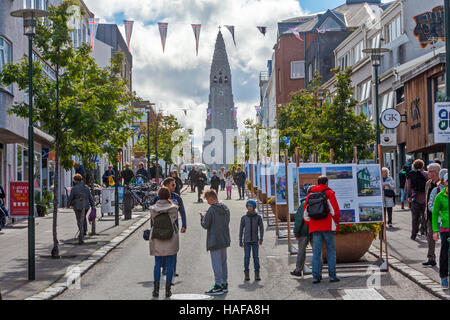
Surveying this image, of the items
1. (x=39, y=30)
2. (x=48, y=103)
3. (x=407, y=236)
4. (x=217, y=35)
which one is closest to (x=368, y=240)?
(x=407, y=236)

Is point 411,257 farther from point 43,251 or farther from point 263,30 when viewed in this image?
point 263,30

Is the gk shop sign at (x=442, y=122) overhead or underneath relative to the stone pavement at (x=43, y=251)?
overhead

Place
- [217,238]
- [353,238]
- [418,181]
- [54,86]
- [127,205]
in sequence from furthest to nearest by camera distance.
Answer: [127,205], [418,181], [54,86], [353,238], [217,238]

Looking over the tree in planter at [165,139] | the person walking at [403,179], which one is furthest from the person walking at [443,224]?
the tree in planter at [165,139]

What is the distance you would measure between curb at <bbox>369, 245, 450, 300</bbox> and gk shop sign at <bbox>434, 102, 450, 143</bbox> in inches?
85.0

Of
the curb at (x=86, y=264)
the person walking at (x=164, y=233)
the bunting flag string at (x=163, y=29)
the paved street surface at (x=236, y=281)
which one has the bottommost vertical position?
the paved street surface at (x=236, y=281)

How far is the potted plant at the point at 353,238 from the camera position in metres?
12.7

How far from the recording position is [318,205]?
1102 cm

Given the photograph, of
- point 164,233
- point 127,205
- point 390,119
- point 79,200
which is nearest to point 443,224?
point 164,233

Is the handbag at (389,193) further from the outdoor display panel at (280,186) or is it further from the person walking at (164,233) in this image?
the person walking at (164,233)

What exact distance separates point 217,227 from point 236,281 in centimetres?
129

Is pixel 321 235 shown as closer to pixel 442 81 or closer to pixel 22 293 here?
pixel 22 293

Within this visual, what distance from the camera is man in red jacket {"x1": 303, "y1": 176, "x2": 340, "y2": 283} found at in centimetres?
1110

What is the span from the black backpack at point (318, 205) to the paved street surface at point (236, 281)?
1.12 m
